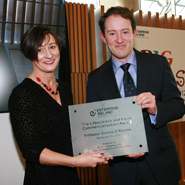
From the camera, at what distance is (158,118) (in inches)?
65.7

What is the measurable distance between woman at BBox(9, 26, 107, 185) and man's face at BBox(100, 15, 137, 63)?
20.1 inches

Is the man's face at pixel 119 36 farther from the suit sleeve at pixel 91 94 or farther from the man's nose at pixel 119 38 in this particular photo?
the suit sleeve at pixel 91 94

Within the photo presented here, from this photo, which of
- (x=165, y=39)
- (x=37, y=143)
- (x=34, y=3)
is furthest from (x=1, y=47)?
(x=165, y=39)

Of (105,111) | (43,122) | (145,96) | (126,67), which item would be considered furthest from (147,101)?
(43,122)

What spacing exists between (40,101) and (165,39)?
2990mm

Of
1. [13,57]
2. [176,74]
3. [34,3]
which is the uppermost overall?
[34,3]

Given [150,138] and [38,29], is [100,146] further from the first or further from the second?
[38,29]

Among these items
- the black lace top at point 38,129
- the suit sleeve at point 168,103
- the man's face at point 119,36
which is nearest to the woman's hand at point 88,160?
the black lace top at point 38,129

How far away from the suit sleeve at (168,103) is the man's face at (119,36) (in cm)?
37

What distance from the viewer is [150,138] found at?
180 centimetres

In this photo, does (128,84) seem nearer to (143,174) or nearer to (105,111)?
(105,111)

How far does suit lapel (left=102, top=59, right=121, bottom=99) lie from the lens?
189 centimetres

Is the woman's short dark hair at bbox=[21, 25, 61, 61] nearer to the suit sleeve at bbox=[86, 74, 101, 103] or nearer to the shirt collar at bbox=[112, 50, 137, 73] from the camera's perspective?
the suit sleeve at bbox=[86, 74, 101, 103]

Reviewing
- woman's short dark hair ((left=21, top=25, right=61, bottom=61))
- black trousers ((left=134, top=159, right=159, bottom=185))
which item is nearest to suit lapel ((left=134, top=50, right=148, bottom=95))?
black trousers ((left=134, top=159, right=159, bottom=185))
